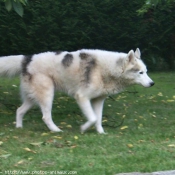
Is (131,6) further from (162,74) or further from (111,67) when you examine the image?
(111,67)

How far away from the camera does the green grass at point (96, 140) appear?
20.2 feet

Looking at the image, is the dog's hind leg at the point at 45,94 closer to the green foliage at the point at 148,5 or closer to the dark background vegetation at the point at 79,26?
the green foliage at the point at 148,5

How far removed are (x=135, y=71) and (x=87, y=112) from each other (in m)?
1.06

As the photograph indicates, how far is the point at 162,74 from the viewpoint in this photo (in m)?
17.7

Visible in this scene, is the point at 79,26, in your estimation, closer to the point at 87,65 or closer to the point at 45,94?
the point at 87,65

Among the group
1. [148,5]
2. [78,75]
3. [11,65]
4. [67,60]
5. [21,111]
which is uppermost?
[148,5]

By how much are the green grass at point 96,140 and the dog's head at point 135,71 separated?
802 millimetres

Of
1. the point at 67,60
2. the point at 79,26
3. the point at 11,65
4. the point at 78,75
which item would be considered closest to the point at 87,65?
the point at 78,75

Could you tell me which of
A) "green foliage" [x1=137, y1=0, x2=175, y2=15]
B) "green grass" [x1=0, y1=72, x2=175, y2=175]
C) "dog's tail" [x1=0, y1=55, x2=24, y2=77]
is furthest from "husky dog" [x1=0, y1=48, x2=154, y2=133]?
"green foliage" [x1=137, y1=0, x2=175, y2=15]

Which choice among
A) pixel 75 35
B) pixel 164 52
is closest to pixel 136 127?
pixel 75 35

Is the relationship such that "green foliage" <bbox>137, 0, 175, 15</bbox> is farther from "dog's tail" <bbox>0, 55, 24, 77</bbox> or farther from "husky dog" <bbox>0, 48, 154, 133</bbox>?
"dog's tail" <bbox>0, 55, 24, 77</bbox>

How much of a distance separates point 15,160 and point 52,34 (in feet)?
36.8

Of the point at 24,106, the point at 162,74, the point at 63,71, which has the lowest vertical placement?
the point at 162,74

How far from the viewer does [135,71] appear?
8.79 metres
